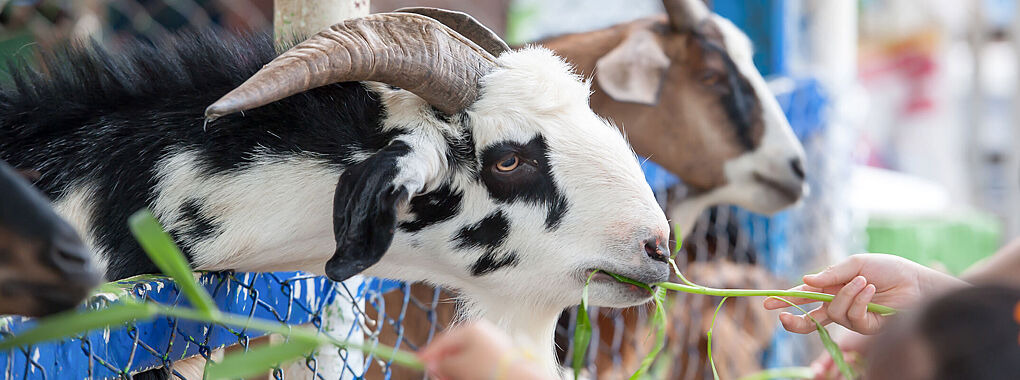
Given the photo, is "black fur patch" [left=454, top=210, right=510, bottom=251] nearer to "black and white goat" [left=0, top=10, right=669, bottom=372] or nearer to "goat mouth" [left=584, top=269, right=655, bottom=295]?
"black and white goat" [left=0, top=10, right=669, bottom=372]

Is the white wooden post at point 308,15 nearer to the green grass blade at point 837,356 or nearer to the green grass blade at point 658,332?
the green grass blade at point 658,332

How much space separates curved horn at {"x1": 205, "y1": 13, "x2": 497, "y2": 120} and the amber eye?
5.2 inches

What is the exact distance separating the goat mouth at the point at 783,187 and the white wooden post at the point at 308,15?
1880 mm

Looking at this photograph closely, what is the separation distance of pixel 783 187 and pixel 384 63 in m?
2.10

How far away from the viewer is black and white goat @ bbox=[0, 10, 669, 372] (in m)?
1.75

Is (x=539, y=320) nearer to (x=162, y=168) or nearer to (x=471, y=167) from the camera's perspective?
(x=471, y=167)

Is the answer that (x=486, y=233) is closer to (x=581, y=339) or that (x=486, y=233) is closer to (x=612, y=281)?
(x=612, y=281)

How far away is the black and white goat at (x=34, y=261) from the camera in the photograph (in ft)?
3.24

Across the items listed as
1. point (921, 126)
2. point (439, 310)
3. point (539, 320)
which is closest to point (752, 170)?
point (439, 310)

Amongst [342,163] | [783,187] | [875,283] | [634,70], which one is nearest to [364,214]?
[342,163]

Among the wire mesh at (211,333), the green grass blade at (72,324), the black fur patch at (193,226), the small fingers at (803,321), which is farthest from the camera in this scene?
the black fur patch at (193,226)

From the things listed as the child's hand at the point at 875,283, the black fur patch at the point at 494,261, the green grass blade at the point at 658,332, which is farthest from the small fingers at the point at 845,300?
the black fur patch at the point at 494,261

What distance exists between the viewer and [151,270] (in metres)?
1.69

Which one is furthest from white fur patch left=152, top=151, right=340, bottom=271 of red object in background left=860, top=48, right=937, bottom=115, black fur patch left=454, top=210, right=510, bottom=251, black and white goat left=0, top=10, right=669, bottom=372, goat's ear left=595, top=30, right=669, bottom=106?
red object in background left=860, top=48, right=937, bottom=115
